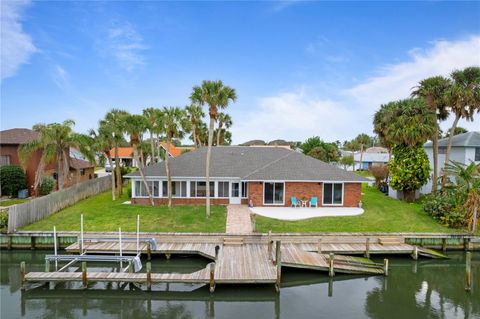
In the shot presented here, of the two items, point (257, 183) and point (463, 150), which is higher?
point (463, 150)

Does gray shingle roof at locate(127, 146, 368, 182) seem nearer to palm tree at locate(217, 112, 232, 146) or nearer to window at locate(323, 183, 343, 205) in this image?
window at locate(323, 183, 343, 205)

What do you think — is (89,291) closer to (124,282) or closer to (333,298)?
(124,282)

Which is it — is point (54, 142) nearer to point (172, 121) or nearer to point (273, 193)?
point (172, 121)

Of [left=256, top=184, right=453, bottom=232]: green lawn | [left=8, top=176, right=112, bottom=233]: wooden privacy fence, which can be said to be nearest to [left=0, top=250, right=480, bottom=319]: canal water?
[left=8, top=176, right=112, bottom=233]: wooden privacy fence

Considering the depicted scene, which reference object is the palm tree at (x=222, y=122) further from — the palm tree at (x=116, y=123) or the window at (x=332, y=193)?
the window at (x=332, y=193)

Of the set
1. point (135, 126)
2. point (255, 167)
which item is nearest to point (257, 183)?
point (255, 167)

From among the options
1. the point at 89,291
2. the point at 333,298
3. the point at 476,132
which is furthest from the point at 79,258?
the point at 476,132
